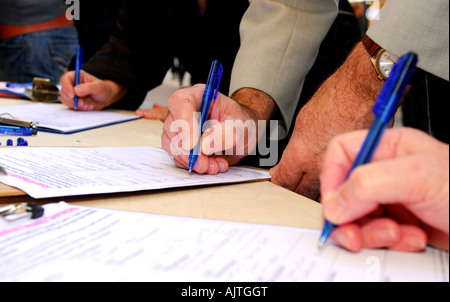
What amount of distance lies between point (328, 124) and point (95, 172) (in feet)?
1.46

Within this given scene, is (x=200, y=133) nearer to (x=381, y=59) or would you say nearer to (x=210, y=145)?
(x=210, y=145)

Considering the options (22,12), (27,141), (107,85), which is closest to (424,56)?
(27,141)

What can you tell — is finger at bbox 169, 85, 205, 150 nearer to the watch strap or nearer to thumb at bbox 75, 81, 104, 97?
the watch strap

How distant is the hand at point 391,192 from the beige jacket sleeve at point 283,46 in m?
0.59

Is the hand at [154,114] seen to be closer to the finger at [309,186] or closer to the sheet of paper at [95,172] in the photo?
the sheet of paper at [95,172]

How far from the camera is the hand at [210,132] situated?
28.2 inches

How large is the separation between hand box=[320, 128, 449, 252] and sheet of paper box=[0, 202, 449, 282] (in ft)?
0.06

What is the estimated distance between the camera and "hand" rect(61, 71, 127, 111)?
4.36 ft

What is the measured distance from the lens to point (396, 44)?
69 cm

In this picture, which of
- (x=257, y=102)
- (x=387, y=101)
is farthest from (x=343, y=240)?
(x=257, y=102)

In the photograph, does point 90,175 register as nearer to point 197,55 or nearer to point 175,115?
point 175,115

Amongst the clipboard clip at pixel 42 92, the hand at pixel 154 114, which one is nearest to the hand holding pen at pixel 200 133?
the hand at pixel 154 114

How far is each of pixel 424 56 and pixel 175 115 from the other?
16.7 inches

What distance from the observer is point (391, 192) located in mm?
355
